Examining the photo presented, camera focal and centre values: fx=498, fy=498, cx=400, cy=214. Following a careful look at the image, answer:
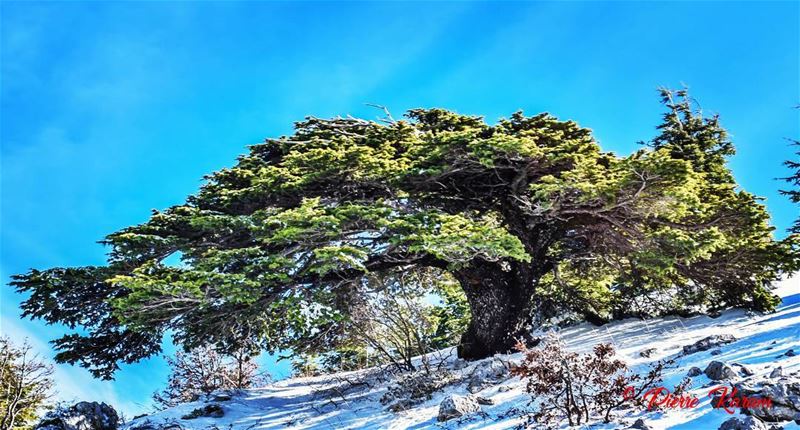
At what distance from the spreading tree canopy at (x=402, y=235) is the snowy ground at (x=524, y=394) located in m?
1.28

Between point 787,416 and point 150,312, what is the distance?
9519 millimetres

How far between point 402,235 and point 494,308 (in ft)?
13.8

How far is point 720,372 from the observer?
20.5 feet

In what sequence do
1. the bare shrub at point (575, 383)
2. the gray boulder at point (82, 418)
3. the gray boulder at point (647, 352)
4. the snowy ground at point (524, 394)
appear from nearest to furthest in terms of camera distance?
the bare shrub at point (575, 383)
the snowy ground at point (524, 394)
the gray boulder at point (82, 418)
the gray boulder at point (647, 352)

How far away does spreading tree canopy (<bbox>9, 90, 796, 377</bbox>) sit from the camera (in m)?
9.50

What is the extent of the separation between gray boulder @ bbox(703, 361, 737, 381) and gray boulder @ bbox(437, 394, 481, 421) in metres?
3.13

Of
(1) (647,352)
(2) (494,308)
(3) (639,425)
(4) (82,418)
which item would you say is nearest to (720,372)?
(3) (639,425)

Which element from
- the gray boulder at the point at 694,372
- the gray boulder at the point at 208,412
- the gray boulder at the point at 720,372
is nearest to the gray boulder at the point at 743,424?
the gray boulder at the point at 720,372

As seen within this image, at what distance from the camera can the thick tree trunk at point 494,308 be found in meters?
12.4

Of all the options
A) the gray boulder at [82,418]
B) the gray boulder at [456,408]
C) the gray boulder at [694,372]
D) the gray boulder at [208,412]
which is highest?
the gray boulder at [82,418]

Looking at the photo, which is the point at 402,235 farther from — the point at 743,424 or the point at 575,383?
the point at 743,424

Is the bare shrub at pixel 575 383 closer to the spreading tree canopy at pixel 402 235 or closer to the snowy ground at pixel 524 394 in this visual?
the snowy ground at pixel 524 394

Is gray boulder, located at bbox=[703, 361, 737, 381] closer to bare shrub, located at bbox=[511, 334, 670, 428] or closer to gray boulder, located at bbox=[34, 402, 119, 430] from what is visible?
bare shrub, located at bbox=[511, 334, 670, 428]

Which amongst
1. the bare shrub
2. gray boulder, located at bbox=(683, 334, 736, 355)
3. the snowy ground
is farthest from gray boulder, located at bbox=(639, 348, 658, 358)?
the bare shrub
